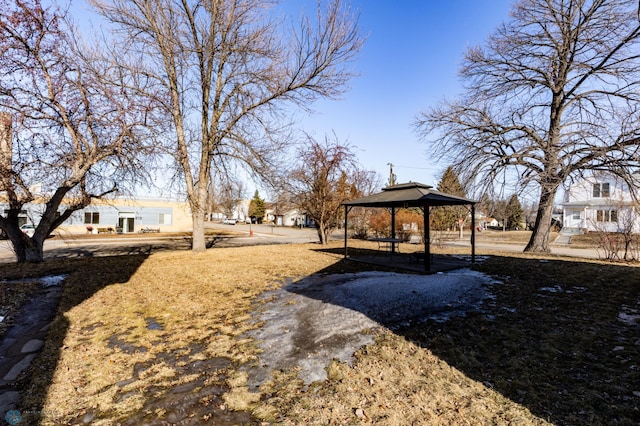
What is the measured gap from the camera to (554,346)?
12.4 ft

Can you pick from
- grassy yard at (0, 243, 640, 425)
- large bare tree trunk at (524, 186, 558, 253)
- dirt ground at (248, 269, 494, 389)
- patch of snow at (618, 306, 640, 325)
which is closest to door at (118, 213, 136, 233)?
grassy yard at (0, 243, 640, 425)

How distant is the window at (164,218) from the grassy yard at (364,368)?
31.6 m

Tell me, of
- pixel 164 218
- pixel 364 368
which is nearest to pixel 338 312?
pixel 364 368

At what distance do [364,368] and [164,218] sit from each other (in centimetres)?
3734

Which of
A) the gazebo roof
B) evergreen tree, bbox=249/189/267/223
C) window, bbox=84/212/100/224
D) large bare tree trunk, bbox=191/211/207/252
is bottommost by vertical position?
large bare tree trunk, bbox=191/211/207/252

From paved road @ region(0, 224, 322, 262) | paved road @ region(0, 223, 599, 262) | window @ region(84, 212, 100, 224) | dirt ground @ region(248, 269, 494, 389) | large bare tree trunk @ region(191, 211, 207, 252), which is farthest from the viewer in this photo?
window @ region(84, 212, 100, 224)

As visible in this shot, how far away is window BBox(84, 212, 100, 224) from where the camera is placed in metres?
29.9

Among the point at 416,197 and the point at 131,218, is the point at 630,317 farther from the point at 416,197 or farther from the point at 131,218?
the point at 131,218

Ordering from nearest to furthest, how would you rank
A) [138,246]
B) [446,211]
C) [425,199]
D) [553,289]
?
[553,289]
[425,199]
[138,246]
[446,211]

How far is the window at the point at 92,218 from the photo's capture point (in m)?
29.9

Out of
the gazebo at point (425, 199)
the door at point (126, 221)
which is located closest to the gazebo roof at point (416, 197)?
the gazebo at point (425, 199)

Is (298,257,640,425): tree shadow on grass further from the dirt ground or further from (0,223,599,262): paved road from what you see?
(0,223,599,262): paved road

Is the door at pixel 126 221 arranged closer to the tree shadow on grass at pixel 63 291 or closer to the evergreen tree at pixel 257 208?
the tree shadow on grass at pixel 63 291

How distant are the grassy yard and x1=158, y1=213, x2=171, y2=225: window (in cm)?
3155
